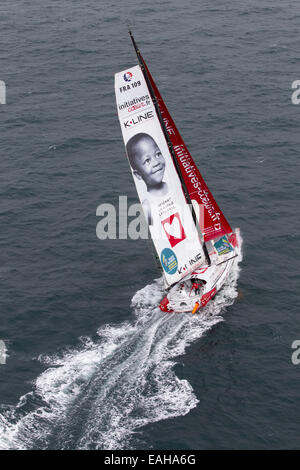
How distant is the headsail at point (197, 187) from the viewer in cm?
6444

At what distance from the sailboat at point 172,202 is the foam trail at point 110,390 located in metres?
3.78

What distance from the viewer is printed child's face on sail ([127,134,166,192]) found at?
6222 centimetres

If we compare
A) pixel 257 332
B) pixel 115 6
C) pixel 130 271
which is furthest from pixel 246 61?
pixel 257 332

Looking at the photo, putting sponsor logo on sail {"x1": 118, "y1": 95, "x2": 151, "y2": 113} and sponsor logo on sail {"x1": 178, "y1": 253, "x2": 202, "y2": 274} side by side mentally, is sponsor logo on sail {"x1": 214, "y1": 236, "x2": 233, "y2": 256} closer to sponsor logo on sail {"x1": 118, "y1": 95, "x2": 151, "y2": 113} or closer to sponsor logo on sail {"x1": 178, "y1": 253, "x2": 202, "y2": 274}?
sponsor logo on sail {"x1": 178, "y1": 253, "x2": 202, "y2": 274}

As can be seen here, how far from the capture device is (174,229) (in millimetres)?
67000

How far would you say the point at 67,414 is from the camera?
5588 centimetres

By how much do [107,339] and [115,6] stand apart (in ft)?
320

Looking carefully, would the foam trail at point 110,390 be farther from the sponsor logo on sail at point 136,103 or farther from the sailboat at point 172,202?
the sponsor logo on sail at point 136,103

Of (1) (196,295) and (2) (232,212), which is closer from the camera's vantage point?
(1) (196,295)

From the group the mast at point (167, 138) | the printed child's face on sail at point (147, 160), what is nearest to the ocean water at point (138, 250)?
the mast at point (167, 138)

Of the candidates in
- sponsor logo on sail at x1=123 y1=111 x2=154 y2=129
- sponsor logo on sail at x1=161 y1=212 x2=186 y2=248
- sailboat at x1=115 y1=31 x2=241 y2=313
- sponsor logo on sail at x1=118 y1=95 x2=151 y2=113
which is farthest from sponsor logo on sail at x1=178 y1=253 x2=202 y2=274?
sponsor logo on sail at x1=118 y1=95 x2=151 y2=113

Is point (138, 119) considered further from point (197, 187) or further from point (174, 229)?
point (174, 229)

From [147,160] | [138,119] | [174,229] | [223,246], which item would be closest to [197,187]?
[174,229]

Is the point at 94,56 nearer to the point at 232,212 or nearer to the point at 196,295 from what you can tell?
the point at 232,212
